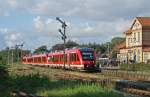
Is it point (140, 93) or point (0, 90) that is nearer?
point (0, 90)

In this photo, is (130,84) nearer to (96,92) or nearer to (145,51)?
(96,92)

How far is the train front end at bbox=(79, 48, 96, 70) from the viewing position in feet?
190

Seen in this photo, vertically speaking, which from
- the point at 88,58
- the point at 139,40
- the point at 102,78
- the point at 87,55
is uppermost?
the point at 139,40

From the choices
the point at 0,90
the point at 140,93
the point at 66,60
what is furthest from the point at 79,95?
the point at 66,60

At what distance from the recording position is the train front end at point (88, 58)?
190 ft

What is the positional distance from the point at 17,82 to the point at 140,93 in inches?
283

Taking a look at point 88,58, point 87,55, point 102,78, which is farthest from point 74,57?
point 102,78

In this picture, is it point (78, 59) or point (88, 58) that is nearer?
point (78, 59)

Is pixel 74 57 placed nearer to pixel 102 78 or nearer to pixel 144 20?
pixel 102 78

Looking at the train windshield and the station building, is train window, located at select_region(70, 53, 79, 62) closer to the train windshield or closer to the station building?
the train windshield

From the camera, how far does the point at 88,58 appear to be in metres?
58.8

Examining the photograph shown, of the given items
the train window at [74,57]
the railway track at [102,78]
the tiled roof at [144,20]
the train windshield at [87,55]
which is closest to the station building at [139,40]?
the tiled roof at [144,20]

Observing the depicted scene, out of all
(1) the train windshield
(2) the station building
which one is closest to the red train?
(1) the train windshield

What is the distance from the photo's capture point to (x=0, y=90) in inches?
826
